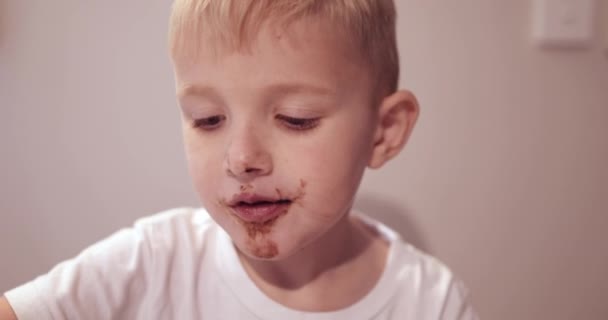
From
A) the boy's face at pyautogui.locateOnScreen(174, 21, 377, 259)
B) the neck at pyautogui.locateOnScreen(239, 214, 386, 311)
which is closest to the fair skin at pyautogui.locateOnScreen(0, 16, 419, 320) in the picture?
the boy's face at pyautogui.locateOnScreen(174, 21, 377, 259)

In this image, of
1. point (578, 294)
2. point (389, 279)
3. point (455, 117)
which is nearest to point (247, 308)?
point (389, 279)

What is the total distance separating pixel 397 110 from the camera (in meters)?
0.56

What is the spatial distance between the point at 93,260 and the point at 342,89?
331 mm

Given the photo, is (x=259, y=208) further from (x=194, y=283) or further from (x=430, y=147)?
(x=430, y=147)

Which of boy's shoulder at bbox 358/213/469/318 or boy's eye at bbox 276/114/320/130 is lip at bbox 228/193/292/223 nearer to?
boy's eye at bbox 276/114/320/130

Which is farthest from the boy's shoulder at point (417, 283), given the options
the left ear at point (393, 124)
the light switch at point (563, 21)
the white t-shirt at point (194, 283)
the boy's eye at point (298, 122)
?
the light switch at point (563, 21)

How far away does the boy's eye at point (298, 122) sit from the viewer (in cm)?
46

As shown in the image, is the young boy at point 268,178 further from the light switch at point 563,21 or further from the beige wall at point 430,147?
the light switch at point 563,21

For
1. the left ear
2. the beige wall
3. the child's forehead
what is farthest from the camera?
the beige wall

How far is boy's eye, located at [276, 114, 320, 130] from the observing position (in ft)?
1.50

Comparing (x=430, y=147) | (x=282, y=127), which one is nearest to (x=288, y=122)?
(x=282, y=127)

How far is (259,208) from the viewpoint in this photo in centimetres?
48

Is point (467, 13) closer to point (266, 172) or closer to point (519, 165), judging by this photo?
point (519, 165)

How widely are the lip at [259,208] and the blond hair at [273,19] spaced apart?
0.48ft
